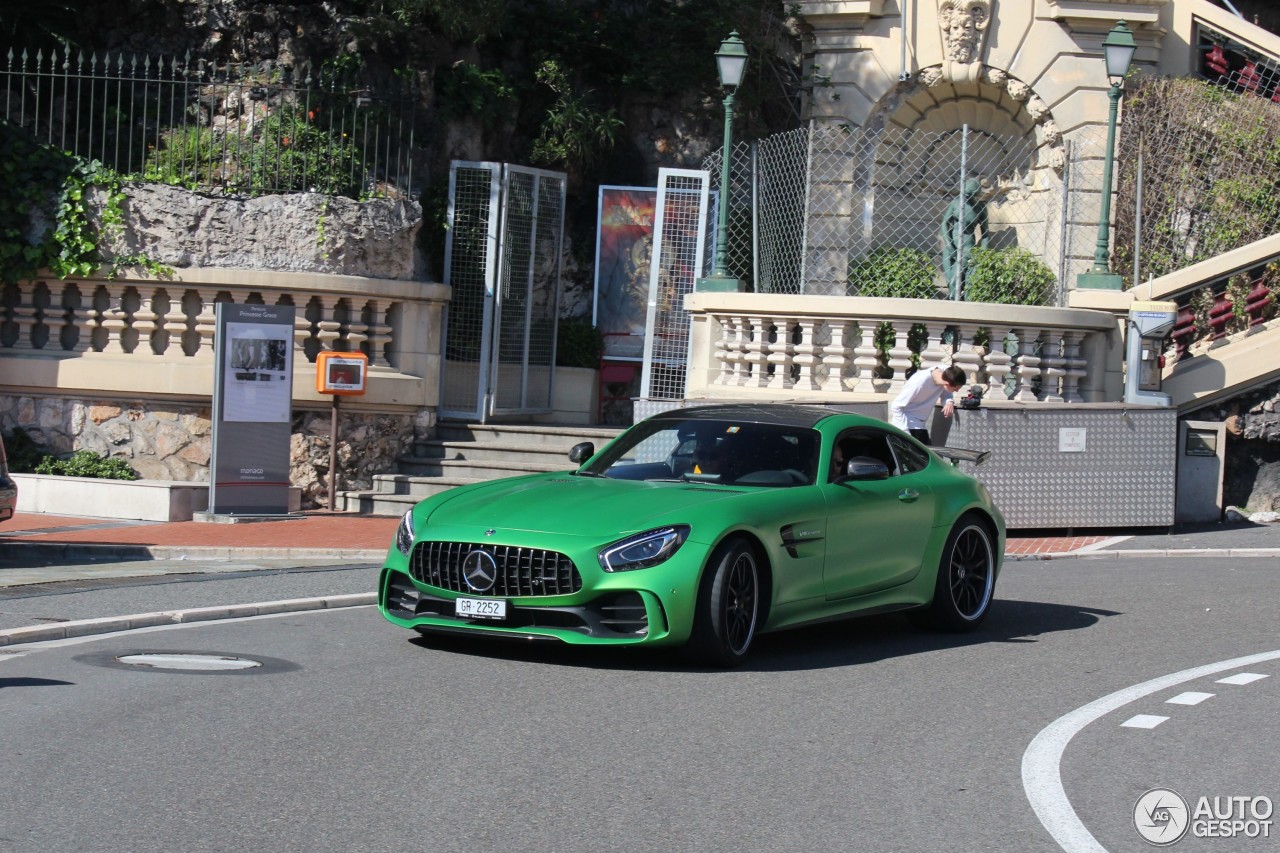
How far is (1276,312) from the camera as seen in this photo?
19297 mm

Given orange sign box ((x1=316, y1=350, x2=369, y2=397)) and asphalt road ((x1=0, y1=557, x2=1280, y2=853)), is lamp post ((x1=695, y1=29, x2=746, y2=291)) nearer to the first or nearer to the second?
orange sign box ((x1=316, y1=350, x2=369, y2=397))

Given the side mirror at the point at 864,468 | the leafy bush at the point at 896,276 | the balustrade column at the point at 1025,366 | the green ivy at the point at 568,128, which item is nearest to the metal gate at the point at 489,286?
the green ivy at the point at 568,128

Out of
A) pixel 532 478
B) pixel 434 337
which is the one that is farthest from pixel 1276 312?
pixel 532 478

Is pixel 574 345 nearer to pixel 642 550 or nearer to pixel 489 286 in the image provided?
pixel 489 286

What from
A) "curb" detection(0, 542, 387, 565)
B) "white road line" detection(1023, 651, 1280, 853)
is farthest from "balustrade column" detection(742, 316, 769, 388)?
"white road line" detection(1023, 651, 1280, 853)

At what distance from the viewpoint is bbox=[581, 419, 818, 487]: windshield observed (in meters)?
9.96

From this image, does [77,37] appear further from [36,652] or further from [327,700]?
[327,700]

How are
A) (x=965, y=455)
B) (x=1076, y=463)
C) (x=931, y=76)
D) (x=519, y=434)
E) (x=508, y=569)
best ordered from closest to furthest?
1. (x=508, y=569)
2. (x=965, y=455)
3. (x=1076, y=463)
4. (x=519, y=434)
5. (x=931, y=76)

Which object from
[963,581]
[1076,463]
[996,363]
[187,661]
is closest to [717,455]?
[963,581]

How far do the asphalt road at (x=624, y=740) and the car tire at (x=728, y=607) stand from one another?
196mm

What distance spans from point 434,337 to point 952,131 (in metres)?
8.43

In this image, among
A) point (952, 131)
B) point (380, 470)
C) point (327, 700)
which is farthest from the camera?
point (952, 131)
